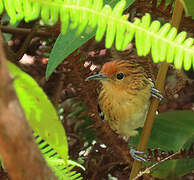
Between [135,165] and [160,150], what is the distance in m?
0.17

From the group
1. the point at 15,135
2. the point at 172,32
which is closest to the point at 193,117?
the point at 172,32

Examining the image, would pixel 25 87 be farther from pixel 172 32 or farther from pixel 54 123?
pixel 172 32

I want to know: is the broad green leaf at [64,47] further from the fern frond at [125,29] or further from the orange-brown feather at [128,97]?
the orange-brown feather at [128,97]

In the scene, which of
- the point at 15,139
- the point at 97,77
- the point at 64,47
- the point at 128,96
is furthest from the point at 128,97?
the point at 15,139

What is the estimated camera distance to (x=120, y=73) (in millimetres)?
1637

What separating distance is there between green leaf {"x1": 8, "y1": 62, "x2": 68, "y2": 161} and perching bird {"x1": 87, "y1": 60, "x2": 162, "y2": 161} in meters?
0.98

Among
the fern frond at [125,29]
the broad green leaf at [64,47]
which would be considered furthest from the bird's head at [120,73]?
the fern frond at [125,29]

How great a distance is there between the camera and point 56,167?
3.17 feet

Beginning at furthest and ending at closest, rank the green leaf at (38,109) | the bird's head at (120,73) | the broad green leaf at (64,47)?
the bird's head at (120,73)
the broad green leaf at (64,47)
the green leaf at (38,109)

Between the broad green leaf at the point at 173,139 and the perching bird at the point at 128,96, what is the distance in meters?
0.16

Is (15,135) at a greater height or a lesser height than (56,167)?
greater

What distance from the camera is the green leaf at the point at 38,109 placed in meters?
0.57

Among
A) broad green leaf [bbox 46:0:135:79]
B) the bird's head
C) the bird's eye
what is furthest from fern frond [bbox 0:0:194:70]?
the bird's eye

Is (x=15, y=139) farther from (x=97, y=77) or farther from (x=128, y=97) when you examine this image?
(x=128, y=97)
